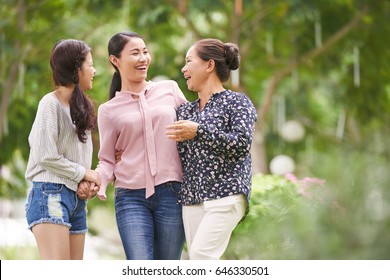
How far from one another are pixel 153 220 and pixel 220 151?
49 cm

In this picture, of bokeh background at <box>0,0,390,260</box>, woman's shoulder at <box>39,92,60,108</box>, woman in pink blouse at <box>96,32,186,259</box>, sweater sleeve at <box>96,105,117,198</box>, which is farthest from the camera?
bokeh background at <box>0,0,390,260</box>

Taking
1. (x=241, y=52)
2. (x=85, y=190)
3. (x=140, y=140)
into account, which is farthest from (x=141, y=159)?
(x=241, y=52)

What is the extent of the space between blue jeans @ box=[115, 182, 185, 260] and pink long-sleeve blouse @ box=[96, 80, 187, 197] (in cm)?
5

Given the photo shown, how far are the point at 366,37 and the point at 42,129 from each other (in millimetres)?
10169

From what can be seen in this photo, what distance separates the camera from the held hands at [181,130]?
12.2 feet

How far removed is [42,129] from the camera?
3855mm

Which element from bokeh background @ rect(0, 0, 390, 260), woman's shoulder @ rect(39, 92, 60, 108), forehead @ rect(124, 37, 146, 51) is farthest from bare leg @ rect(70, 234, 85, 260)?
bokeh background @ rect(0, 0, 390, 260)

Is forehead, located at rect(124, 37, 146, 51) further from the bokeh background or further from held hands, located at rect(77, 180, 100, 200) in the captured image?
the bokeh background

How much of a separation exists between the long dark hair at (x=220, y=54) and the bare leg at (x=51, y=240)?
100 cm

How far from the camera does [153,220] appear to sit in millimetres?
4035

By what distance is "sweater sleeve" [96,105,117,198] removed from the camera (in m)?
4.11
